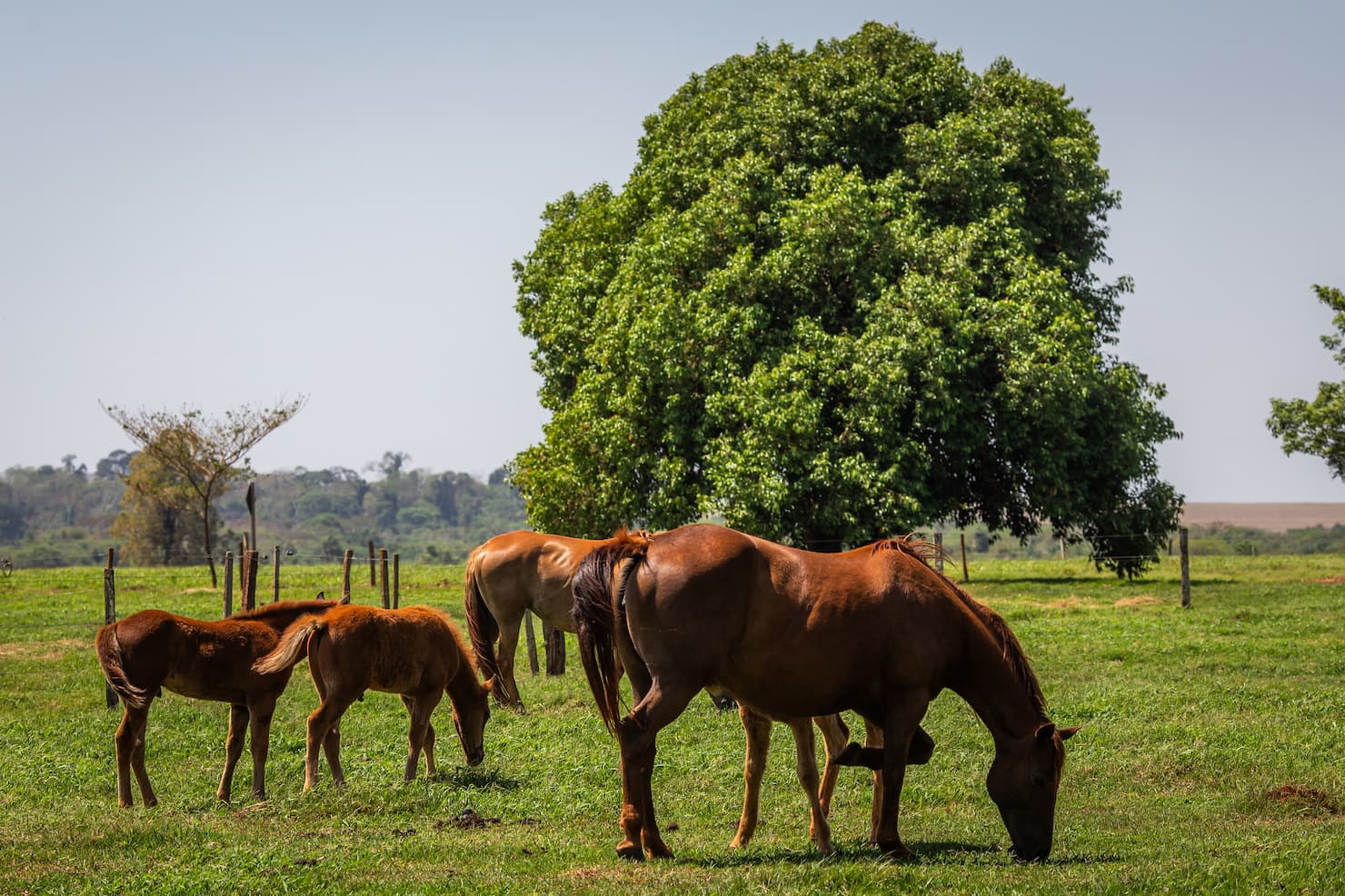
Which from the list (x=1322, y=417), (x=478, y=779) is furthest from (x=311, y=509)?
(x=478, y=779)

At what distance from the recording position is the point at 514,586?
15906 millimetres

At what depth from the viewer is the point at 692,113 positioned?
103 feet

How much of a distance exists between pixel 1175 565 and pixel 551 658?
96.3ft

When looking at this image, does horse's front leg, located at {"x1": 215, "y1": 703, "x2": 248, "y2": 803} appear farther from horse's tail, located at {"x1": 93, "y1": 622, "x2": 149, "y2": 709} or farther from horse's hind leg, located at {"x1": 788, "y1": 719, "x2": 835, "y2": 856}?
horse's hind leg, located at {"x1": 788, "y1": 719, "x2": 835, "y2": 856}

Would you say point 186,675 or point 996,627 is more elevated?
point 996,627

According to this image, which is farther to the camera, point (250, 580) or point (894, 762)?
point (250, 580)

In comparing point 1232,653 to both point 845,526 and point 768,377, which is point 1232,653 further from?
point 768,377

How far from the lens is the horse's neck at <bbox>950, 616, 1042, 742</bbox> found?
8852 mm

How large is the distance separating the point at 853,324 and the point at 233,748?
1792 centimetres

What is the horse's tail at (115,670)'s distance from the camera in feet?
36.9

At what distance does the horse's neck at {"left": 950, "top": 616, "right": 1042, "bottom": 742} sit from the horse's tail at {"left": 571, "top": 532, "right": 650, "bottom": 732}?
256 cm

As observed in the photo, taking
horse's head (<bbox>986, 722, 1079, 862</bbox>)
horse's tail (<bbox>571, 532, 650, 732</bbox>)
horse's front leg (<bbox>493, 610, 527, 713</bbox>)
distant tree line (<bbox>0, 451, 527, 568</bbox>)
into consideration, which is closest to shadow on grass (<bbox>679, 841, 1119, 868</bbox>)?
horse's head (<bbox>986, 722, 1079, 862</bbox>)

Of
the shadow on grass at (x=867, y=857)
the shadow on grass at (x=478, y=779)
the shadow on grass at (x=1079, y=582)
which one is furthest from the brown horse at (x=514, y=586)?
the shadow on grass at (x=1079, y=582)

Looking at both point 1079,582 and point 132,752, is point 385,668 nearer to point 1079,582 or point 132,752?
point 132,752
